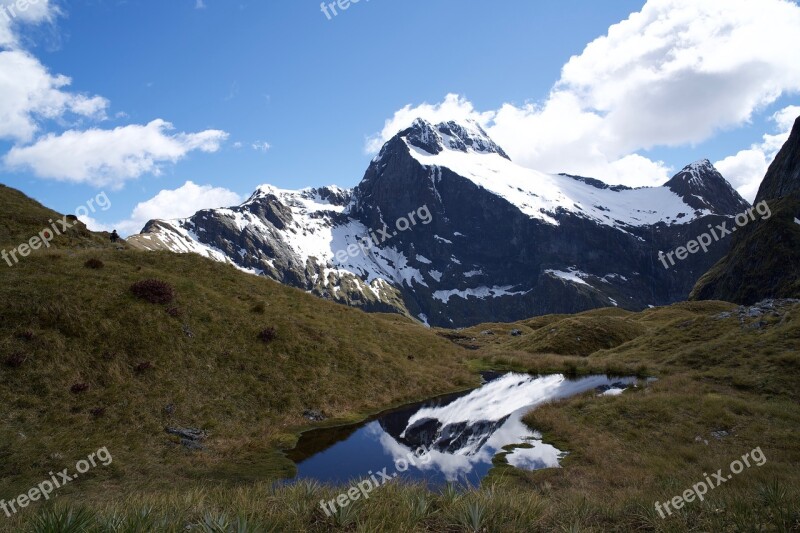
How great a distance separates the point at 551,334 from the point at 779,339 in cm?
3135

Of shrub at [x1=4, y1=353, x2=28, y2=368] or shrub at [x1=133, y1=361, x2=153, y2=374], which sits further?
shrub at [x1=133, y1=361, x2=153, y2=374]

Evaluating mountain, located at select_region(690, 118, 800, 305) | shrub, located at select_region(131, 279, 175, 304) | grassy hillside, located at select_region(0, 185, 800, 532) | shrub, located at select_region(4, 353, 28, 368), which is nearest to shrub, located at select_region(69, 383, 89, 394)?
grassy hillside, located at select_region(0, 185, 800, 532)

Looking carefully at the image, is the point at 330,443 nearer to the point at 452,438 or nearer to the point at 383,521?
the point at 452,438

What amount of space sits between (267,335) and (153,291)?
30.6ft

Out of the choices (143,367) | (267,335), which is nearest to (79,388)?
(143,367)

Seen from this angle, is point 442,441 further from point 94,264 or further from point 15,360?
point 94,264

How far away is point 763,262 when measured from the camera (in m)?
155

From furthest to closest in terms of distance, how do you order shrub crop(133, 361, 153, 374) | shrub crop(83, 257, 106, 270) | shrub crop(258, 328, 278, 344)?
shrub crop(258, 328, 278, 344)
shrub crop(83, 257, 106, 270)
shrub crop(133, 361, 153, 374)

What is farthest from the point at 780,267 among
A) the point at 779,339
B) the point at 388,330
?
the point at 388,330

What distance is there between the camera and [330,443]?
25219 mm

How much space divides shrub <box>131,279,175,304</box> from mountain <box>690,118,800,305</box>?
527 feet

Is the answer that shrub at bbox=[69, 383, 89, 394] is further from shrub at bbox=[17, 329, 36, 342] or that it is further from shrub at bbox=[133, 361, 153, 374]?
shrub at bbox=[17, 329, 36, 342]

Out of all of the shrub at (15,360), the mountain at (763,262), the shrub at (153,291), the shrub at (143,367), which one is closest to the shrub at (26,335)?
the shrub at (15,360)

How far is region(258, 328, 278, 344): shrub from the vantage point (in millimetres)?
34375
